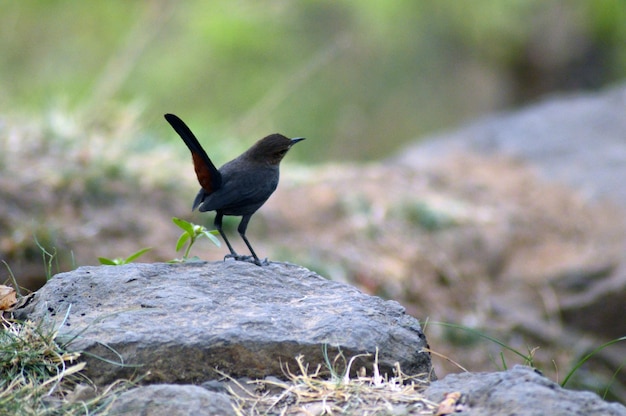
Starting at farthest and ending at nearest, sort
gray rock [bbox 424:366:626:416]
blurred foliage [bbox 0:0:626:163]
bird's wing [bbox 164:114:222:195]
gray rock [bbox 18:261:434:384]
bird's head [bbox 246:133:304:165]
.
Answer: blurred foliage [bbox 0:0:626:163] → bird's head [bbox 246:133:304:165] → bird's wing [bbox 164:114:222:195] → gray rock [bbox 18:261:434:384] → gray rock [bbox 424:366:626:416]

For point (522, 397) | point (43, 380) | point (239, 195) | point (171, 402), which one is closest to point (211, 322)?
point (171, 402)

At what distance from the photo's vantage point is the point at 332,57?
517 inches

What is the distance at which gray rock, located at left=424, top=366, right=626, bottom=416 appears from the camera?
7.13 feet

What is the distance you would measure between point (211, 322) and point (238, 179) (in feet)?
2.73

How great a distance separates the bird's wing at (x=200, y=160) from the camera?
9.93 ft

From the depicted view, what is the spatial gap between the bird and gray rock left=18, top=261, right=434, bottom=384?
260mm

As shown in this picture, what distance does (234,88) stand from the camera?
47.1 ft

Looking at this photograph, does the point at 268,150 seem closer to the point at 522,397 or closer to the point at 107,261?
the point at 107,261

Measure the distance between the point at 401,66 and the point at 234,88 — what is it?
11.1 feet

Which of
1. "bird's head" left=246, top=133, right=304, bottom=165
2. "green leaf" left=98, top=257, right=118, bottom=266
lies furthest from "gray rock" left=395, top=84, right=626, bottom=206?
"green leaf" left=98, top=257, right=118, bottom=266

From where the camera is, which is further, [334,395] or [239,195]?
[239,195]

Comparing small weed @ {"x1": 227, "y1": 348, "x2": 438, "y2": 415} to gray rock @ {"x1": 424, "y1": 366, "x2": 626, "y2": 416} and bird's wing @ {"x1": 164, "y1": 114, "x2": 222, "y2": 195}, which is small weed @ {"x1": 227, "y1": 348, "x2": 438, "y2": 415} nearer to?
gray rock @ {"x1": 424, "y1": 366, "x2": 626, "y2": 416}

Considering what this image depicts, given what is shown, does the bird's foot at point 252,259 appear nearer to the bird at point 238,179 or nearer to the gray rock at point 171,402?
the bird at point 238,179

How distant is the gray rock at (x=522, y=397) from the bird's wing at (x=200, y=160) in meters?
1.27
